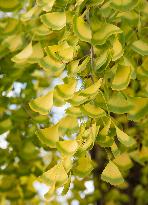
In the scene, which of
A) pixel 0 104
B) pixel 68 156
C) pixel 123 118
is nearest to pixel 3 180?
pixel 0 104

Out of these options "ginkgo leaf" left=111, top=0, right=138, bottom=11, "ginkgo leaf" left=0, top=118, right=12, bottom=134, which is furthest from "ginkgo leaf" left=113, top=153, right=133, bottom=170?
"ginkgo leaf" left=111, top=0, right=138, bottom=11

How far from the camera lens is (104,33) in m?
0.79

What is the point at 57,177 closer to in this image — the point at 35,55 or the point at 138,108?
the point at 138,108

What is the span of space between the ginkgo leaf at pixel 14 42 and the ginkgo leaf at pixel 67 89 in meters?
0.38

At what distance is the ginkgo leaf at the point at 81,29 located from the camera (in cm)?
78

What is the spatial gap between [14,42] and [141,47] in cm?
43

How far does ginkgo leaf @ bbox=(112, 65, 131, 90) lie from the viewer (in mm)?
807

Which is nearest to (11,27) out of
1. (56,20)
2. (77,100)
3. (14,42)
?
(14,42)

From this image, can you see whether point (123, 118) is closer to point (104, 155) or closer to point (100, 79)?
point (104, 155)

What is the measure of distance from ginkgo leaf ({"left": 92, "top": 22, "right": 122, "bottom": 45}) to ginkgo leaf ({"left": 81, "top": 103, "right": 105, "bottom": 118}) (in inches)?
3.9

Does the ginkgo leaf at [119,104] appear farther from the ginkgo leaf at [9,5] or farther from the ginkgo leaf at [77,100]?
the ginkgo leaf at [9,5]

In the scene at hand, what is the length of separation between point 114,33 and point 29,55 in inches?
9.4

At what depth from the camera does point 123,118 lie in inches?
71.2

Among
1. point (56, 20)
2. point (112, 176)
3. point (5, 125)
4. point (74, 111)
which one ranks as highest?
point (56, 20)
